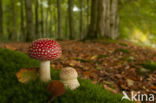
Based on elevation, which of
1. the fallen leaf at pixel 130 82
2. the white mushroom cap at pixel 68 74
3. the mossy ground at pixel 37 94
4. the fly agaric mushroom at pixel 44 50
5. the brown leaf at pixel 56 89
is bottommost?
the fallen leaf at pixel 130 82

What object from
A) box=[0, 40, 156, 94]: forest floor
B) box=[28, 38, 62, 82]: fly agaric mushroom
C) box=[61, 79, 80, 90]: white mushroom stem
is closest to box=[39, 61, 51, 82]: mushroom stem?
box=[28, 38, 62, 82]: fly agaric mushroom

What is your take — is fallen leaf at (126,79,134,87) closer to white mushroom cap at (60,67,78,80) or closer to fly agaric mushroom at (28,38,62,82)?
white mushroom cap at (60,67,78,80)

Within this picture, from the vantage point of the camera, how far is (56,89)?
1861 mm

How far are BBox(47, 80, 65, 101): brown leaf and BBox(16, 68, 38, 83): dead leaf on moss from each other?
45 centimetres

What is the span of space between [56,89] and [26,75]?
2.03 feet

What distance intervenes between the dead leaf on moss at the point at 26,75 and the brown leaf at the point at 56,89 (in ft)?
1.48

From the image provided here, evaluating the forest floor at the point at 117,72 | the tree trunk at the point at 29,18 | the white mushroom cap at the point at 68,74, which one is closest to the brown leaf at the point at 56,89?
the white mushroom cap at the point at 68,74

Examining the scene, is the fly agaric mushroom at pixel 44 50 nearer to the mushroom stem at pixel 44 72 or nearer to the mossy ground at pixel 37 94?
the mushroom stem at pixel 44 72

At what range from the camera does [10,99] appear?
188 cm

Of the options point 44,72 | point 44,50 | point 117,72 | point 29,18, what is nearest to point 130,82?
point 117,72

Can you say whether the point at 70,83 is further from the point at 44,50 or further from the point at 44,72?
the point at 44,50

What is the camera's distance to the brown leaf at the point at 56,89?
5.92ft

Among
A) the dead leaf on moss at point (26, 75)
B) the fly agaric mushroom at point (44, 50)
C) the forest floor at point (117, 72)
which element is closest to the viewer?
the fly agaric mushroom at point (44, 50)

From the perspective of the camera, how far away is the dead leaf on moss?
2142 mm
